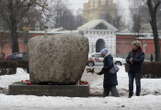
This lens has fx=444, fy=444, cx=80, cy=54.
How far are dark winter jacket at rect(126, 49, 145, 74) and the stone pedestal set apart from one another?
4.65 ft

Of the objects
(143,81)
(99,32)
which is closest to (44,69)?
(143,81)

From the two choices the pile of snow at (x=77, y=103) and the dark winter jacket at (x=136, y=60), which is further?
the dark winter jacket at (x=136, y=60)

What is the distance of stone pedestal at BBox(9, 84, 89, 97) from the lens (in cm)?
1169

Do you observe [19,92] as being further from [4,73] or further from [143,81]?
[4,73]

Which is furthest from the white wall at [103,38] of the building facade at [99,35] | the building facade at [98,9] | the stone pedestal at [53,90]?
the stone pedestal at [53,90]

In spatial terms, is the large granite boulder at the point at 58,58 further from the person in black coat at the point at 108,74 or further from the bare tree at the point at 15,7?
the bare tree at the point at 15,7

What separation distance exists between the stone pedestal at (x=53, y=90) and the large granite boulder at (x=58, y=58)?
1.23ft

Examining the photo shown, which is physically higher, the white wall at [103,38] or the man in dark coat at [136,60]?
the man in dark coat at [136,60]

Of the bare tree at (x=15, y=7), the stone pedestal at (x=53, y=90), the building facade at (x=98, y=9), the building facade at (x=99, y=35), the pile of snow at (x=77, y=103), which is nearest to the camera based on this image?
the pile of snow at (x=77, y=103)

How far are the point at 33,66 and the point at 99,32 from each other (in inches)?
2190

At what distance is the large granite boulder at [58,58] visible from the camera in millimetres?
11938

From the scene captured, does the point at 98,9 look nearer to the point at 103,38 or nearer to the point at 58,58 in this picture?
the point at 103,38

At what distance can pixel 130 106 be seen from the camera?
9.22m

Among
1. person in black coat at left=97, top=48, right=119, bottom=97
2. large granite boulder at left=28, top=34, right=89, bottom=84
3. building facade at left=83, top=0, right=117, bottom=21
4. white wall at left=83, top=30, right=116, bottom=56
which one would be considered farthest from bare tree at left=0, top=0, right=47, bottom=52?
building facade at left=83, top=0, right=117, bottom=21
